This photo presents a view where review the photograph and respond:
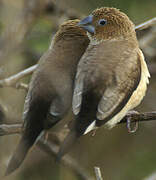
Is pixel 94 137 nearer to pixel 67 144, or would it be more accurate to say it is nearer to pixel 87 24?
pixel 87 24

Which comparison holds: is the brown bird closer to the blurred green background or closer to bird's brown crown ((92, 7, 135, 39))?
bird's brown crown ((92, 7, 135, 39))

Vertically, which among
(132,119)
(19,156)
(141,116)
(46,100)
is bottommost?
(132,119)

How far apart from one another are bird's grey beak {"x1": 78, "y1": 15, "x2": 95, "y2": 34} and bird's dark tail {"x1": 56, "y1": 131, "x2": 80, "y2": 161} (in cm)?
121

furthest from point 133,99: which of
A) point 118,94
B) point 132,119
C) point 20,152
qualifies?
point 20,152

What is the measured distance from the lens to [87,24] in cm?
518

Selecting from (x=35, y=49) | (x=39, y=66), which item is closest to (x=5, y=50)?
(x=39, y=66)

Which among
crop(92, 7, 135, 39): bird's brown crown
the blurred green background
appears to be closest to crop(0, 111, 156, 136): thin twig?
crop(92, 7, 135, 39): bird's brown crown

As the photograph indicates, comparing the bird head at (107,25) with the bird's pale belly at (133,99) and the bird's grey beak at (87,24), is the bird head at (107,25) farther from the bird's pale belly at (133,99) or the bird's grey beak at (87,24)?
the bird's pale belly at (133,99)

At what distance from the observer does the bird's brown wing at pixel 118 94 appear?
174 inches

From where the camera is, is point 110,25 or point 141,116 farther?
point 110,25

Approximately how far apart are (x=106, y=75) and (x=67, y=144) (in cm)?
65

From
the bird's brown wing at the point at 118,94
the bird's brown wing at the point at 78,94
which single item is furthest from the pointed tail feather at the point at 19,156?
the bird's brown wing at the point at 118,94

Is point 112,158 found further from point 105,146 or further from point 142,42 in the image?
point 142,42

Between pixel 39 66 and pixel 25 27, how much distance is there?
63.6 inches
